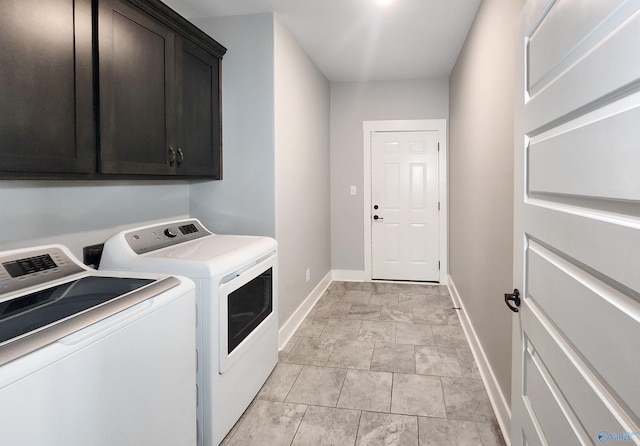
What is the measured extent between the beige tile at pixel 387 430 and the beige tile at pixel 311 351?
0.71 metres

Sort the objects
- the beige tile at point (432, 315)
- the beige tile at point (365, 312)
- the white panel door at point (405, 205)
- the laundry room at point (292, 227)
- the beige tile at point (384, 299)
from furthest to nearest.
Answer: the white panel door at point (405, 205) < the beige tile at point (384, 299) < the beige tile at point (365, 312) < the beige tile at point (432, 315) < the laundry room at point (292, 227)

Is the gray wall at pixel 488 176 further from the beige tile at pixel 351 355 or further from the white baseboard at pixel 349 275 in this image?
the white baseboard at pixel 349 275

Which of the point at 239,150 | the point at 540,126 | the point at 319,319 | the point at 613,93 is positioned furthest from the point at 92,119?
the point at 319,319

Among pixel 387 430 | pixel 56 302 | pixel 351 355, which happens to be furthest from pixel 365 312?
pixel 56 302

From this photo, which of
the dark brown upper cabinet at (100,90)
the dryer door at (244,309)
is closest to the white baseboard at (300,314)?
the dryer door at (244,309)

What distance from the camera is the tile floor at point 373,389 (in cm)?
200

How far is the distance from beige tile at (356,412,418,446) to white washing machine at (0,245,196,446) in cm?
85

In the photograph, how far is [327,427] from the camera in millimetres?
2061

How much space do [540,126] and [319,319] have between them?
2.89m

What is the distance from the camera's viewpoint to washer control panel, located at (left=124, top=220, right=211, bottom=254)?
2.13m

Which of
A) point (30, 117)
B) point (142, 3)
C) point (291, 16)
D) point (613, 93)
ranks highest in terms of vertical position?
point (291, 16)

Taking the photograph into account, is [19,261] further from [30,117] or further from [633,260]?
[633,260]

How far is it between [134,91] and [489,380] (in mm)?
2476

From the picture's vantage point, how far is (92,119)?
1.70 m
